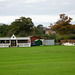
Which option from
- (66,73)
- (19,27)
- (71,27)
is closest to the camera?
(66,73)

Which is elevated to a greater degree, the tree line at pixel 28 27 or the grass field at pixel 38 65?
the tree line at pixel 28 27

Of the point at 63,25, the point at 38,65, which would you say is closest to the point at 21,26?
the point at 63,25

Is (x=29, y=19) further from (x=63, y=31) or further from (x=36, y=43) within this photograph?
(x=36, y=43)

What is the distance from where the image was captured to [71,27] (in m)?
86.6

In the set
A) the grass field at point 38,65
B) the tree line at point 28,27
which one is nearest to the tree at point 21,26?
the tree line at point 28,27

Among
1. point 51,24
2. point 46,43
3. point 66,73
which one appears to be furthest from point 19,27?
point 66,73

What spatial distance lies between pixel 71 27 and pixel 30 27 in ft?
62.7

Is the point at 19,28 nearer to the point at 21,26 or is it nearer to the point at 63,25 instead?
the point at 21,26

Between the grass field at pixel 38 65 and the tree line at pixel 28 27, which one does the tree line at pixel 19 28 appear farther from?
A: the grass field at pixel 38 65

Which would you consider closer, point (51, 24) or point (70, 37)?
point (70, 37)

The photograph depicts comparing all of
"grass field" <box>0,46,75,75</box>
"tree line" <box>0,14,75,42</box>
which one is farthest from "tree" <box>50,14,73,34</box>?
"grass field" <box>0,46,75,75</box>

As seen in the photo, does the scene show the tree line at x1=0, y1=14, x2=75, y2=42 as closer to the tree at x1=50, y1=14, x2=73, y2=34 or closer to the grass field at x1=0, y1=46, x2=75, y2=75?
the tree at x1=50, y1=14, x2=73, y2=34

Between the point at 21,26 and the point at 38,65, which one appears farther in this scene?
the point at 21,26

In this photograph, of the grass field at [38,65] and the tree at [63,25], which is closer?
the grass field at [38,65]
